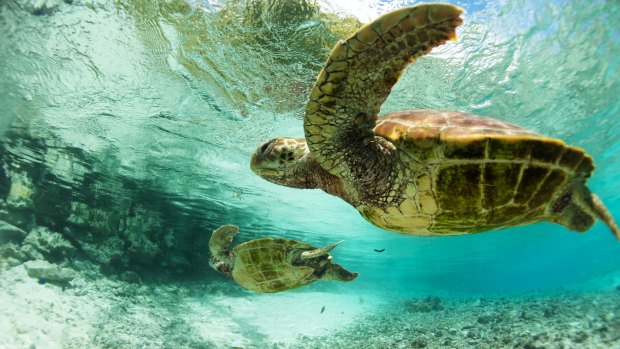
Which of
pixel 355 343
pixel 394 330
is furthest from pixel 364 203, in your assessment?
pixel 394 330

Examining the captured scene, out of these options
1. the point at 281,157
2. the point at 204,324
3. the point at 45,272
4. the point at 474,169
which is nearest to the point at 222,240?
the point at 281,157

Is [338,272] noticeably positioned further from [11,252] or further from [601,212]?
[11,252]

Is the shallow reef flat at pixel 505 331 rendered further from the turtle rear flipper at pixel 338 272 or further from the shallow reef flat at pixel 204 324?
the turtle rear flipper at pixel 338 272

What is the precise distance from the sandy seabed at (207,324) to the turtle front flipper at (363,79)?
830 centimetres

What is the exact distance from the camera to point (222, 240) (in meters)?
5.61

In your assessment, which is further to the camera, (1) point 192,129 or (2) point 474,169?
(1) point 192,129

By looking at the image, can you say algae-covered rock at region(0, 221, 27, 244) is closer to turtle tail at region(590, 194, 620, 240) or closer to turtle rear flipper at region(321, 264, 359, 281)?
turtle rear flipper at region(321, 264, 359, 281)

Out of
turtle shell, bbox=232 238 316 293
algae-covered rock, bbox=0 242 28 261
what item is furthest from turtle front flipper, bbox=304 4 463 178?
algae-covered rock, bbox=0 242 28 261

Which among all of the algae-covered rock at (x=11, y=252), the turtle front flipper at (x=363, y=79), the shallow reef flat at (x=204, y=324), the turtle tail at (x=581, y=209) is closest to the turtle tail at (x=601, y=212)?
the turtle tail at (x=581, y=209)

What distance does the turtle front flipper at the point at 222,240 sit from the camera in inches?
214

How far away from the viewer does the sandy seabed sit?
7.99 metres

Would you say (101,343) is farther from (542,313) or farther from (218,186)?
(542,313)

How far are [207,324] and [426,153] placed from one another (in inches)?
465

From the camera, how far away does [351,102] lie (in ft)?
8.26
